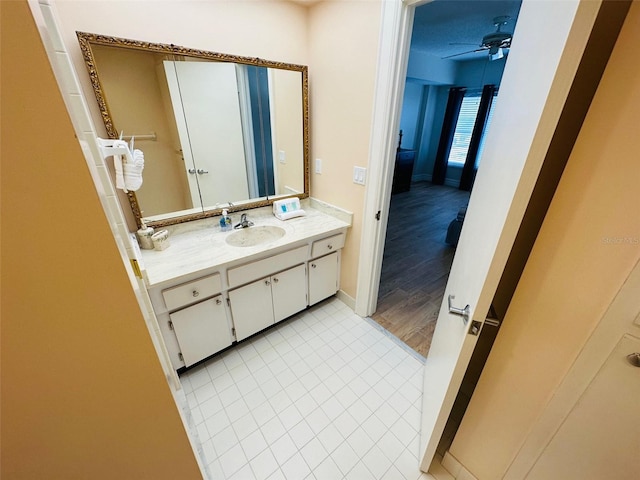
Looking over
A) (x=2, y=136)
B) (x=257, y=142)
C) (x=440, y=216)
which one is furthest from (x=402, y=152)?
(x=2, y=136)

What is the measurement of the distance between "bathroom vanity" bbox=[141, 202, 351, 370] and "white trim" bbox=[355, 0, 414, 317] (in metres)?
0.24

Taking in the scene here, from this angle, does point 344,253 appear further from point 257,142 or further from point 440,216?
point 440,216

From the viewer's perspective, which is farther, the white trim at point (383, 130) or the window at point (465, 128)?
the window at point (465, 128)

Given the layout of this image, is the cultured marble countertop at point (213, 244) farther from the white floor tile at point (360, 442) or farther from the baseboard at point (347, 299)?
the white floor tile at point (360, 442)

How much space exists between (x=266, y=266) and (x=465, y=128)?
590 cm

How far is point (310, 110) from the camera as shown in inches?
76.3

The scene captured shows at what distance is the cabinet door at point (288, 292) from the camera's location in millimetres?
1732

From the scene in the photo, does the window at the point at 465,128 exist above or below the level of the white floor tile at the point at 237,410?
above

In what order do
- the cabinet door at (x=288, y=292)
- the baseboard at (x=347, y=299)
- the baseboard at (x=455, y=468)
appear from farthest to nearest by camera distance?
the baseboard at (x=347, y=299) → the cabinet door at (x=288, y=292) → the baseboard at (x=455, y=468)

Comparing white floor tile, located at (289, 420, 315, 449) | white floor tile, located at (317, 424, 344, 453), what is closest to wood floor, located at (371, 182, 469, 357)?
white floor tile, located at (317, 424, 344, 453)

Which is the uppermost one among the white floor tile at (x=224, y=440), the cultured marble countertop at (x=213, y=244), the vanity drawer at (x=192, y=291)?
the cultured marble countertop at (x=213, y=244)

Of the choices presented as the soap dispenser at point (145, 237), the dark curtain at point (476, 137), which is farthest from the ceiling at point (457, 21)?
the soap dispenser at point (145, 237)

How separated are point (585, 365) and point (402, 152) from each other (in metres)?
5.14

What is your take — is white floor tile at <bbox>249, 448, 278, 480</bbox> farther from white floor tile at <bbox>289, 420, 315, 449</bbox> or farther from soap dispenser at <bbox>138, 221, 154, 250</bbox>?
soap dispenser at <bbox>138, 221, 154, 250</bbox>
